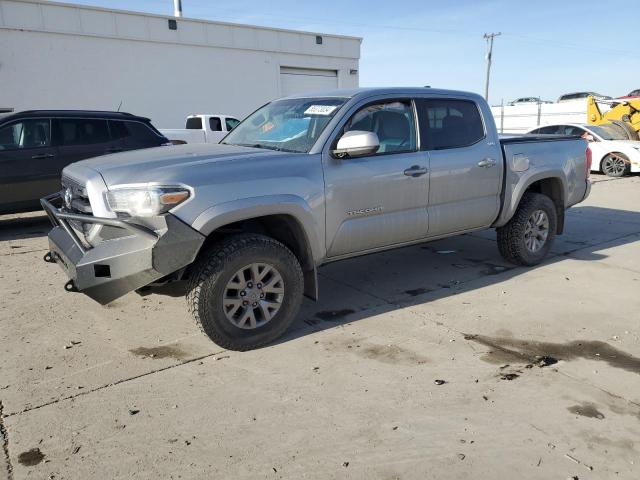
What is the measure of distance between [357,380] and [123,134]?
22.7 feet

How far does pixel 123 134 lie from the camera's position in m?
8.71

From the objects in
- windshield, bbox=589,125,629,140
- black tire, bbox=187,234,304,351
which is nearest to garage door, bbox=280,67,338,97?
windshield, bbox=589,125,629,140

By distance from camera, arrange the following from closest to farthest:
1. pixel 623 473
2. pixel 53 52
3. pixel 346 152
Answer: pixel 623 473 → pixel 346 152 → pixel 53 52

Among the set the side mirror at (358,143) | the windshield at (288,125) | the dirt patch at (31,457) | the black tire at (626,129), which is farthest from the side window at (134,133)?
the black tire at (626,129)

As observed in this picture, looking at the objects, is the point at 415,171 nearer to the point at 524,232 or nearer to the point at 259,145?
the point at 259,145

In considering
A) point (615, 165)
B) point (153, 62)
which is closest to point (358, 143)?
point (615, 165)

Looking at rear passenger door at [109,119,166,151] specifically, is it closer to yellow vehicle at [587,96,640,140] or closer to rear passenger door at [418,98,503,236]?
rear passenger door at [418,98,503,236]

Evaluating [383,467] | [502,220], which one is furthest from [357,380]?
[502,220]

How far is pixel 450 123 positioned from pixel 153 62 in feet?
56.7

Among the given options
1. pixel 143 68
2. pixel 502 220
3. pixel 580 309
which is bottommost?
pixel 580 309

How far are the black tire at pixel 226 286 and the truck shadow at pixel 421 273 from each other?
9.1 inches

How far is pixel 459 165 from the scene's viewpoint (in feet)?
16.1

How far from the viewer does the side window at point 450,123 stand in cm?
482

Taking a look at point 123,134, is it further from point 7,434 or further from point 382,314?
point 7,434
